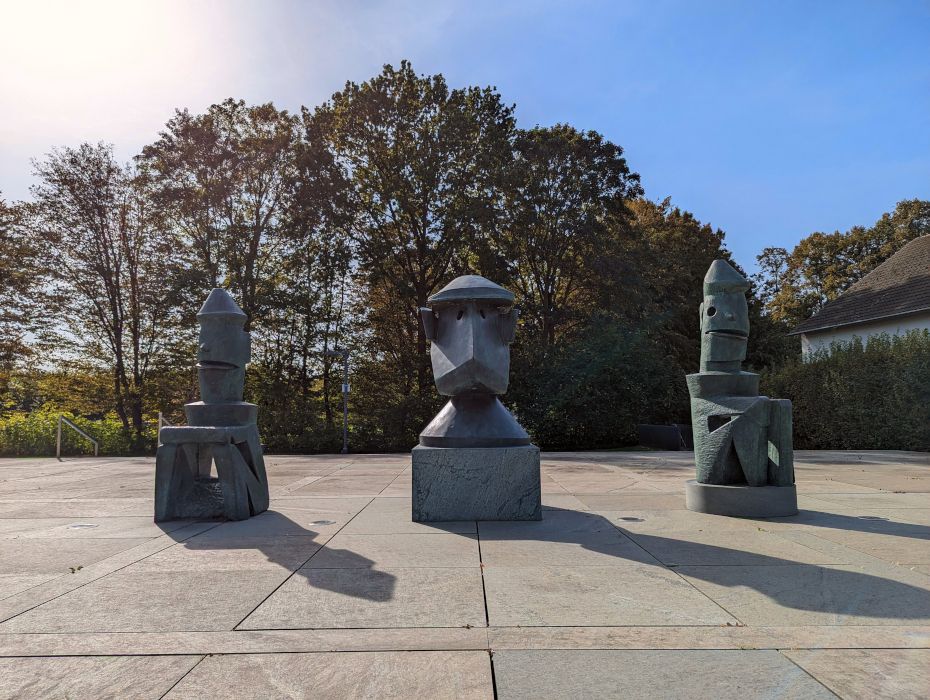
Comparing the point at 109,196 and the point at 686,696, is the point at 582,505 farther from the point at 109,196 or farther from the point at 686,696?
the point at 109,196

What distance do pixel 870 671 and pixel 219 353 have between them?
6434 millimetres

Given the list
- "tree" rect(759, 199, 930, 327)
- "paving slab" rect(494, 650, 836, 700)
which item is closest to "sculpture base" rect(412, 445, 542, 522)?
"paving slab" rect(494, 650, 836, 700)

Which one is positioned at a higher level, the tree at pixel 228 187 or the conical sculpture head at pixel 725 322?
the tree at pixel 228 187

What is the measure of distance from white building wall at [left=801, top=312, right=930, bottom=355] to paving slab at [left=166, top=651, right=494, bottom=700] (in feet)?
70.2

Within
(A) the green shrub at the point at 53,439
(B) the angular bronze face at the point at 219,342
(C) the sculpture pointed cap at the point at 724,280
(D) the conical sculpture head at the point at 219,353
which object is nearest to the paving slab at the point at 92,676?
(D) the conical sculpture head at the point at 219,353

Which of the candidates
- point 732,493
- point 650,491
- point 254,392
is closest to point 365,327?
point 254,392

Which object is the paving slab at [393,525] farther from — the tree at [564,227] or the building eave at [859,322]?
the building eave at [859,322]

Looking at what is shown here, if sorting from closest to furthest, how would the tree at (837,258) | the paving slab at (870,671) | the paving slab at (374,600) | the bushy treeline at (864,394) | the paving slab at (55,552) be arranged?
the paving slab at (870,671)
the paving slab at (374,600)
the paving slab at (55,552)
the bushy treeline at (864,394)
the tree at (837,258)

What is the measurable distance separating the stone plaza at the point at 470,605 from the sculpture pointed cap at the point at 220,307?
2.32 metres

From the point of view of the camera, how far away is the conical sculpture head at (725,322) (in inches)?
273

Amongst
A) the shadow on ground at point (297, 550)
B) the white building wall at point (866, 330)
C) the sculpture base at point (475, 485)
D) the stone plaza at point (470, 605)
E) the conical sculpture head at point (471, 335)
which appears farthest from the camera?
the white building wall at point (866, 330)

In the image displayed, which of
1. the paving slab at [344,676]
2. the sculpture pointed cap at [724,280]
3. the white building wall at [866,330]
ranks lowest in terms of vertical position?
the paving slab at [344,676]

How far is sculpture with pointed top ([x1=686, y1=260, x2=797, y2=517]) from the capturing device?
6.52m

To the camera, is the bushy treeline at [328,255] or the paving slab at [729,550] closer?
the paving slab at [729,550]
